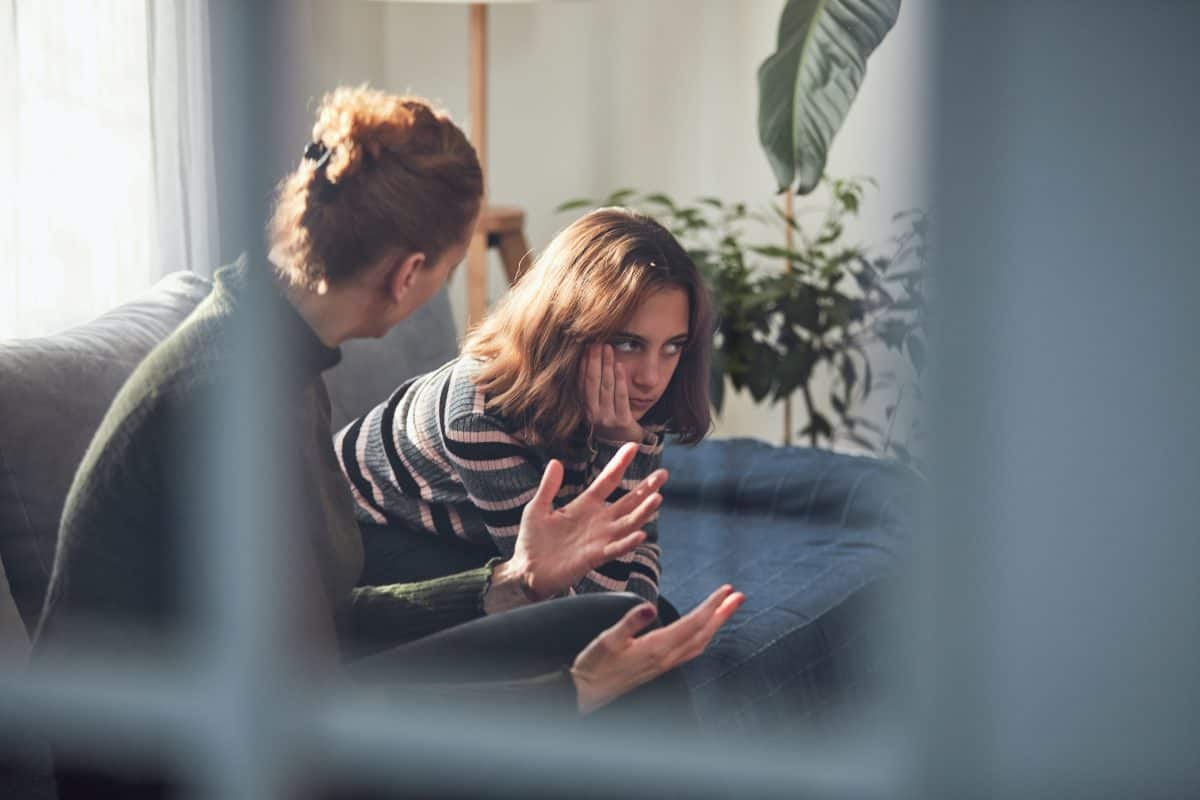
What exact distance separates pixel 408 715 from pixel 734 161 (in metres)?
0.57

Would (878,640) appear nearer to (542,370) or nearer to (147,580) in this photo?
(542,370)

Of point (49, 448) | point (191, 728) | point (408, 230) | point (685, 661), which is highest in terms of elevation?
point (408, 230)

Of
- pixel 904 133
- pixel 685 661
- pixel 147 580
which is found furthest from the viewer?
pixel 147 580

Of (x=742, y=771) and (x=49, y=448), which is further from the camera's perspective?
(x=49, y=448)

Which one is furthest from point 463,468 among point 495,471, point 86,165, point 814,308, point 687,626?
point 86,165

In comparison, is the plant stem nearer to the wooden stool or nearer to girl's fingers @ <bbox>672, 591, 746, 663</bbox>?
girl's fingers @ <bbox>672, 591, 746, 663</bbox>

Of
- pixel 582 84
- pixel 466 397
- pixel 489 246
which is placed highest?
pixel 582 84

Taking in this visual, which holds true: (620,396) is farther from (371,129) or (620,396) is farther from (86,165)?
(86,165)

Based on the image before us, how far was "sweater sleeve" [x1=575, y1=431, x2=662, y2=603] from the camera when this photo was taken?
1.09 metres

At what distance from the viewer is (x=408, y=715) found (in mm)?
1152

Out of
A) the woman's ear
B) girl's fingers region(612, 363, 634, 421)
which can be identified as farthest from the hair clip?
girl's fingers region(612, 363, 634, 421)

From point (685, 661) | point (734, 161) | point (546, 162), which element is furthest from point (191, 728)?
point (734, 161)

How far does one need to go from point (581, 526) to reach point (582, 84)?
1.32ft

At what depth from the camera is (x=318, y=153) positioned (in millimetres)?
1123
